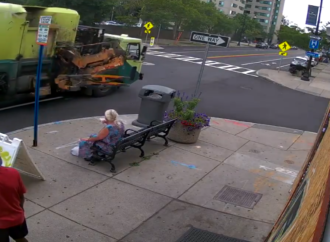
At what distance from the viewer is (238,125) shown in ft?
44.1

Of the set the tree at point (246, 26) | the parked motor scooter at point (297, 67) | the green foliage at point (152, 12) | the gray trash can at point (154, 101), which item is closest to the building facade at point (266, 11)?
the tree at point (246, 26)

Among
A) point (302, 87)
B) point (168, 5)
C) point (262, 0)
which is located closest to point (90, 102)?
point (302, 87)

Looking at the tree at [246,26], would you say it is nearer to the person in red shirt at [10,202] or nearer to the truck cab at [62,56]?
the truck cab at [62,56]

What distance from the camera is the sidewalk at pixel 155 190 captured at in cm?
589

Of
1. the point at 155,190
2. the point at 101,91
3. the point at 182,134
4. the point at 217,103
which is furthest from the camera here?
the point at 217,103

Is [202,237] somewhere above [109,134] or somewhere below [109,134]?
below

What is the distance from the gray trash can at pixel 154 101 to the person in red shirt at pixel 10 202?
646cm

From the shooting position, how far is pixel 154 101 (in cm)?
1054

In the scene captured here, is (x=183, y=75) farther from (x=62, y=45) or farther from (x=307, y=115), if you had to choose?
(x=62, y=45)

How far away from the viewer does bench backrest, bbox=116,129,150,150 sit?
303 inches

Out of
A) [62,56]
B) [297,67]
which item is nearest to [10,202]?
[62,56]

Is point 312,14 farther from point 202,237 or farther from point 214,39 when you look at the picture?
point 202,237

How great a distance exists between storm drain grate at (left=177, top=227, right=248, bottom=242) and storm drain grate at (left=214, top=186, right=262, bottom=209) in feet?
4.29

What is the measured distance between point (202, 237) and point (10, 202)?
2.74 m
